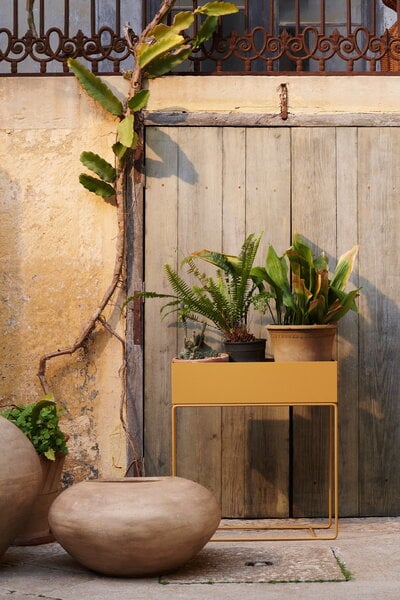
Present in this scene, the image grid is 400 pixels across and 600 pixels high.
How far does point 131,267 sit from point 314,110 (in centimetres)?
128

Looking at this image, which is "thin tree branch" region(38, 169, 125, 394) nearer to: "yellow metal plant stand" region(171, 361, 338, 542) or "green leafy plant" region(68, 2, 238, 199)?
"green leafy plant" region(68, 2, 238, 199)

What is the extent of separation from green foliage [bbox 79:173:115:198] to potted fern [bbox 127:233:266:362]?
572 mm

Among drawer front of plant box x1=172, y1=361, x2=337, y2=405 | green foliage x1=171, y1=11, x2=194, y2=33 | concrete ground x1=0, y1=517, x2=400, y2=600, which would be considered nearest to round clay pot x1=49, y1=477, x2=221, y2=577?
concrete ground x1=0, y1=517, x2=400, y2=600

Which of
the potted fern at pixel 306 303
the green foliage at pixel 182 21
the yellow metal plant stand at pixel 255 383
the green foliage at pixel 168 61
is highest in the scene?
the green foliage at pixel 182 21

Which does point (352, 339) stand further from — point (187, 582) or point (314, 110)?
point (187, 582)

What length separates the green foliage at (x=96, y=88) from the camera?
4.76 metres

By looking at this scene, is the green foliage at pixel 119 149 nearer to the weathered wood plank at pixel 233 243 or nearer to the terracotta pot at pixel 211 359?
the weathered wood plank at pixel 233 243

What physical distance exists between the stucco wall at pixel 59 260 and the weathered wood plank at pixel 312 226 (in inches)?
37.3

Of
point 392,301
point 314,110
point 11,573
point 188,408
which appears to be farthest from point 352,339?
point 11,573

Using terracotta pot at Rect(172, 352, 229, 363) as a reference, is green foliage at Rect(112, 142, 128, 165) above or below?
above

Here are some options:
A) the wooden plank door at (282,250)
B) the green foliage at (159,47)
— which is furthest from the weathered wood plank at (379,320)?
the green foliage at (159,47)

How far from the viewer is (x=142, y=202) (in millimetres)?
4863

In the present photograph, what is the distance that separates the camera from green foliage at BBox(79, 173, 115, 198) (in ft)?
15.6

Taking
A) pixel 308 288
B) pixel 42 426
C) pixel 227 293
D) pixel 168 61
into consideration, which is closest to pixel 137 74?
pixel 168 61
